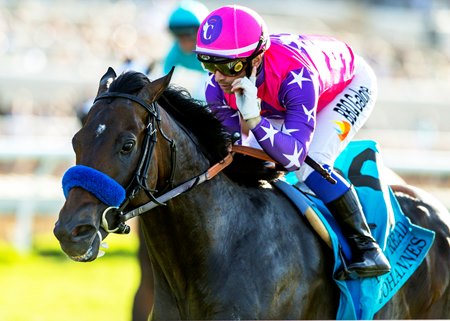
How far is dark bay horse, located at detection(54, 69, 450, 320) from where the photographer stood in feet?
12.3

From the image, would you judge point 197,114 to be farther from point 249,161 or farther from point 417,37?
point 417,37

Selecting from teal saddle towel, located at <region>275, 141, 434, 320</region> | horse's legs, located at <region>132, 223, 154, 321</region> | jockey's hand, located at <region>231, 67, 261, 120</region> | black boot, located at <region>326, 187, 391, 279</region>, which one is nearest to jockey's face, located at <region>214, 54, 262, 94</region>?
jockey's hand, located at <region>231, 67, 261, 120</region>

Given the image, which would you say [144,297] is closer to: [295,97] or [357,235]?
[357,235]

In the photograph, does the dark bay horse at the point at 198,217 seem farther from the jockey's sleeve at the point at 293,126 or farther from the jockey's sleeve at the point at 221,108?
the jockey's sleeve at the point at 293,126

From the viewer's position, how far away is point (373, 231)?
4.79m

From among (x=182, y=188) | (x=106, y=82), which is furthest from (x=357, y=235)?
(x=106, y=82)

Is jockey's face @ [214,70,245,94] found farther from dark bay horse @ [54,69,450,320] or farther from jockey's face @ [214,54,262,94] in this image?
dark bay horse @ [54,69,450,320]

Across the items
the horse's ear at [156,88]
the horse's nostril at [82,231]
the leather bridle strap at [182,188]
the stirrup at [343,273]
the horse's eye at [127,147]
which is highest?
the horse's ear at [156,88]

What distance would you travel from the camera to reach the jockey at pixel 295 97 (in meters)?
4.13

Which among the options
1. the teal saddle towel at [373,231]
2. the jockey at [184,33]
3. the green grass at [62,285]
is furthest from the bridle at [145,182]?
the green grass at [62,285]

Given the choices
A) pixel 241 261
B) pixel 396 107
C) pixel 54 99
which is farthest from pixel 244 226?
pixel 396 107

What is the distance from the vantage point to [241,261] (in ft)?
13.6

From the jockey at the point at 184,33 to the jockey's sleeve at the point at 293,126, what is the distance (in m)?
2.38

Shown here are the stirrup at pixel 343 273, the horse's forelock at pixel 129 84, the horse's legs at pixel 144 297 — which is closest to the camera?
the horse's forelock at pixel 129 84
